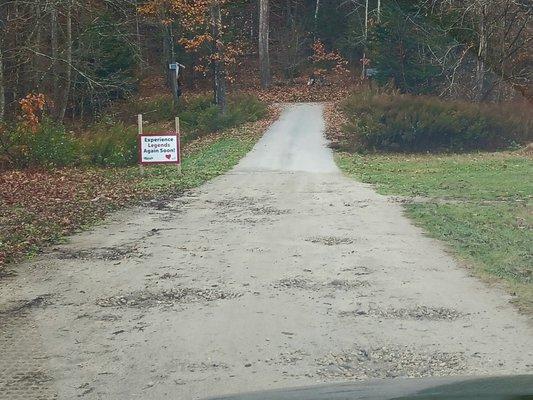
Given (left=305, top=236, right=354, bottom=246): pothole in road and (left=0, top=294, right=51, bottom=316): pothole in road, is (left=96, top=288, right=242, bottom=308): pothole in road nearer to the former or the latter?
(left=0, top=294, right=51, bottom=316): pothole in road

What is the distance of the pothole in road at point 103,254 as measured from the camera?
33.9 ft

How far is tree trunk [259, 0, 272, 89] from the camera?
50.1 m

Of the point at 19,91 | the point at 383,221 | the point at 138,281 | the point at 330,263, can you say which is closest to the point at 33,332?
the point at 138,281

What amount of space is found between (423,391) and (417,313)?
4.29 metres

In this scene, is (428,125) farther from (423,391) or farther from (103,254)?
(423,391)

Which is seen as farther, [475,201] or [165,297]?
[475,201]

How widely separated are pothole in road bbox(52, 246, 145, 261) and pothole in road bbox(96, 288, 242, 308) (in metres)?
1.98

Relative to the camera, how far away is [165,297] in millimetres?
8273

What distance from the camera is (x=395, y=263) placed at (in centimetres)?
992

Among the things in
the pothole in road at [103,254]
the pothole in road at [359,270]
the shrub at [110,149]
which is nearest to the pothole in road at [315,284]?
the pothole in road at [359,270]

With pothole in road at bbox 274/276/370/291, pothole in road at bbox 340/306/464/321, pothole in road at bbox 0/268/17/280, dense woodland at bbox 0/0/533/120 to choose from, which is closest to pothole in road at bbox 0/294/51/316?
pothole in road at bbox 0/268/17/280

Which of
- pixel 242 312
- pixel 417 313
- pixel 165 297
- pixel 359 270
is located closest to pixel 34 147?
pixel 359 270

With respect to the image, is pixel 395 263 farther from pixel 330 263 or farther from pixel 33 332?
pixel 33 332

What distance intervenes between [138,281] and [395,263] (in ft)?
10.4
